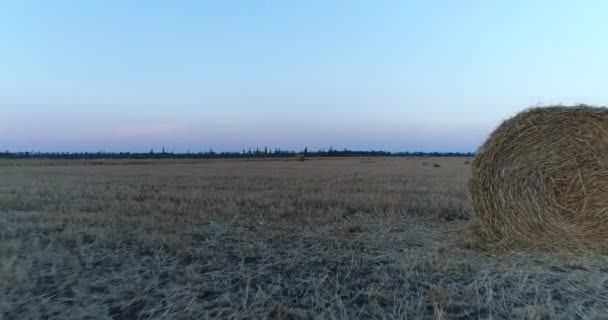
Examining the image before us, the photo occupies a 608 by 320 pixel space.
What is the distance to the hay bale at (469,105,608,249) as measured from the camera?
19.5 ft

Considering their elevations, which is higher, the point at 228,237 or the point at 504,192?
the point at 504,192

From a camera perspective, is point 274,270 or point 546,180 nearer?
point 274,270

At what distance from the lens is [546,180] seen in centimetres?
627

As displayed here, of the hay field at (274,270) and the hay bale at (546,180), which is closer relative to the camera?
the hay field at (274,270)

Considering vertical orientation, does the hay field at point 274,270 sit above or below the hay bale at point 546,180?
below

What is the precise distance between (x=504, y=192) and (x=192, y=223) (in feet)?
16.5

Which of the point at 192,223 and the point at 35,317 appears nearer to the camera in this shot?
the point at 35,317

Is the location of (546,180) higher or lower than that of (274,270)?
higher

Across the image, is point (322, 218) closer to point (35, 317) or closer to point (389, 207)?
point (389, 207)

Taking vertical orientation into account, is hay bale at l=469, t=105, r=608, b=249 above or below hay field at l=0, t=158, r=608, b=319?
above

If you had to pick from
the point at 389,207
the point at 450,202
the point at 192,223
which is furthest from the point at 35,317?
the point at 450,202

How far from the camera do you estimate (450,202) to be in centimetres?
905

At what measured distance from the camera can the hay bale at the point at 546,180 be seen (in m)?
5.94

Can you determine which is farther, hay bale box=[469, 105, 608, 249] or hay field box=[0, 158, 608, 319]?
hay bale box=[469, 105, 608, 249]
